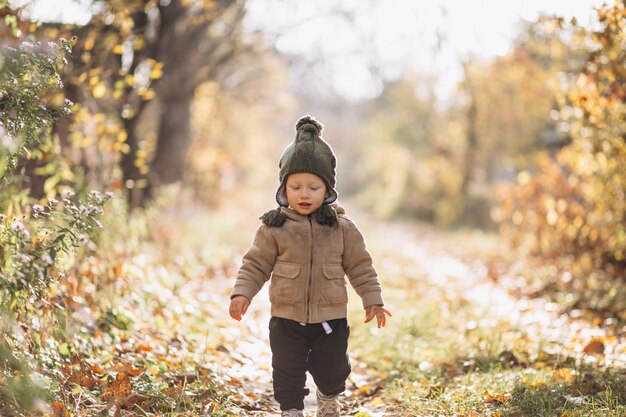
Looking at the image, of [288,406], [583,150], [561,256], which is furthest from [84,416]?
[561,256]

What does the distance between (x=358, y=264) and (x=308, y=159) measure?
714mm

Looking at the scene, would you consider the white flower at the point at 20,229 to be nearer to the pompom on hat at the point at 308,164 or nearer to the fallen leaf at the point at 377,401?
the pompom on hat at the point at 308,164

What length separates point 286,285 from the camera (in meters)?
3.66

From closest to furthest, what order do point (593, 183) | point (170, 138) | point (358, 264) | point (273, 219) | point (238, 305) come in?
point (238, 305), point (273, 219), point (358, 264), point (593, 183), point (170, 138)

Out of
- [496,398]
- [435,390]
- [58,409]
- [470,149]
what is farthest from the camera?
[470,149]

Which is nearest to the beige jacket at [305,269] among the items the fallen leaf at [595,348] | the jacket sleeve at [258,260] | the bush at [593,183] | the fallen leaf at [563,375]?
the jacket sleeve at [258,260]

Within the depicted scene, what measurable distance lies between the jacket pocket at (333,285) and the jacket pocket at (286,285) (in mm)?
165

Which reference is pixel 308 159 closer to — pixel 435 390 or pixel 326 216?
pixel 326 216

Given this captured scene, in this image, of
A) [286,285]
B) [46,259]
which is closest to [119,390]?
[46,259]

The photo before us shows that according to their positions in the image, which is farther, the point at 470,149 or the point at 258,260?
the point at 470,149

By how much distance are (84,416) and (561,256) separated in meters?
8.26

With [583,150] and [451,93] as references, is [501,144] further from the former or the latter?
[583,150]

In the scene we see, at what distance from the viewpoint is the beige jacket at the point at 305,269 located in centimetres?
365

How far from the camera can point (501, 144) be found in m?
21.0
